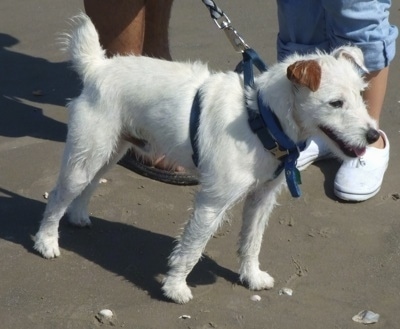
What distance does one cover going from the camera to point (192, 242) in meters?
4.28

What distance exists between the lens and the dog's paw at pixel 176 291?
4.39 meters

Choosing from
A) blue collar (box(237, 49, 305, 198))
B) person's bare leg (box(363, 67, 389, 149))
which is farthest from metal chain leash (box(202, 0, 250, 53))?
person's bare leg (box(363, 67, 389, 149))

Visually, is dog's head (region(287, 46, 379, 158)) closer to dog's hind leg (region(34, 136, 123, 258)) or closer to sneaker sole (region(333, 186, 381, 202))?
dog's hind leg (region(34, 136, 123, 258))

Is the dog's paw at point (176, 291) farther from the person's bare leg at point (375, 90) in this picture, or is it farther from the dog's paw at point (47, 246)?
the person's bare leg at point (375, 90)

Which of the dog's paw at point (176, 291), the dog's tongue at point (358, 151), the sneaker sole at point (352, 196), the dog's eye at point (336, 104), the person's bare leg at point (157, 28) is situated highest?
the dog's eye at point (336, 104)

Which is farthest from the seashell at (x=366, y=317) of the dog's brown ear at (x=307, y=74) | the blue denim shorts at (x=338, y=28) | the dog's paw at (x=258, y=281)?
the blue denim shorts at (x=338, y=28)

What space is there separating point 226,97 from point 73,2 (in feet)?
15.7

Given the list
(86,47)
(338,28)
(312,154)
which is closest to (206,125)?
(86,47)

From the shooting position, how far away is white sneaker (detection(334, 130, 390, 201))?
5.41 metres

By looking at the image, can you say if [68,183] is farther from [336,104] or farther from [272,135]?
[336,104]

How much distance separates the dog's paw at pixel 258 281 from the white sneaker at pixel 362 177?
1.08 meters

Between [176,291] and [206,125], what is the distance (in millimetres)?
866

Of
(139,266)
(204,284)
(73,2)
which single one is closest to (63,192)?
(139,266)

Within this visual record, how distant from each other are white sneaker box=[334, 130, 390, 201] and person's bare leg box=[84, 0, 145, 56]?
4.96ft
